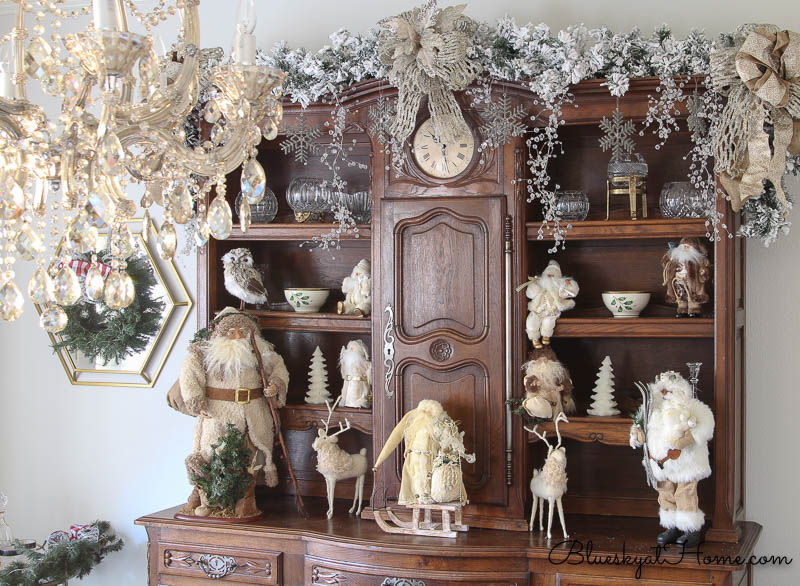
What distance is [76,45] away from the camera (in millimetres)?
1562

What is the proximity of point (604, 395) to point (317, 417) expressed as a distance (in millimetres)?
1177

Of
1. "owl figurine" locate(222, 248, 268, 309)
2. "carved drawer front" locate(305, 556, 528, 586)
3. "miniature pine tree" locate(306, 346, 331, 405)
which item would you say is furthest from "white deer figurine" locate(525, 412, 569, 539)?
"owl figurine" locate(222, 248, 268, 309)

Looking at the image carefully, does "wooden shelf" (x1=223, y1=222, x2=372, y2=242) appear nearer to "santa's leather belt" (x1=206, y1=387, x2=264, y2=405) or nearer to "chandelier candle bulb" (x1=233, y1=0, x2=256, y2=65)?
"santa's leather belt" (x1=206, y1=387, x2=264, y2=405)

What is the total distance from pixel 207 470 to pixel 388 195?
51.3 inches

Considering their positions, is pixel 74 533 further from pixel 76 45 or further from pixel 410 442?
pixel 76 45

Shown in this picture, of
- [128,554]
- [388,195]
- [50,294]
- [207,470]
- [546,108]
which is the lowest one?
[128,554]

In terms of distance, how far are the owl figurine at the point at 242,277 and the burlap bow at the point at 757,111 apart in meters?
1.91

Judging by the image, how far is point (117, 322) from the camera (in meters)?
4.20

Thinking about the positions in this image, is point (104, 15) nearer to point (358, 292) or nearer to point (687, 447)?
point (358, 292)

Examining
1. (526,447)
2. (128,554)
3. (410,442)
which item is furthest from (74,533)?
(526,447)

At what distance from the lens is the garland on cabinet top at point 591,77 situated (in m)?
3.02

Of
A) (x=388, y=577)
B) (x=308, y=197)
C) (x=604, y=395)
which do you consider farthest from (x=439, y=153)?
(x=388, y=577)

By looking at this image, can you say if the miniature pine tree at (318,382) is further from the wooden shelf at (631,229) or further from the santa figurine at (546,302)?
the wooden shelf at (631,229)

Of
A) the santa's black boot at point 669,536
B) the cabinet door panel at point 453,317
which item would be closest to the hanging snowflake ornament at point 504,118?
the cabinet door panel at point 453,317
